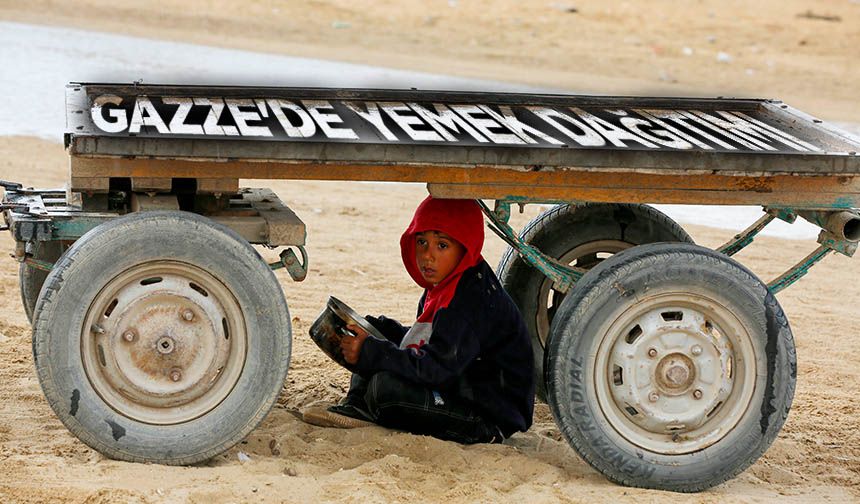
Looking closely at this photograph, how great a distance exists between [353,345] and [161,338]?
831mm

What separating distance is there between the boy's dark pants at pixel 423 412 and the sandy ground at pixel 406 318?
0.08 metres

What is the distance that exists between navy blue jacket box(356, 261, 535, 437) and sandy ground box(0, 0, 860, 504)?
0.21m

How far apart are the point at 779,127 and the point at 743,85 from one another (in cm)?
1514

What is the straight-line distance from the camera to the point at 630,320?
14.5ft

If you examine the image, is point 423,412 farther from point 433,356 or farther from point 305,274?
point 305,274

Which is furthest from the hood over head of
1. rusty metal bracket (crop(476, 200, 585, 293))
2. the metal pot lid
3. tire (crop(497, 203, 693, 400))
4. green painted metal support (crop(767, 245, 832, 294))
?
green painted metal support (crop(767, 245, 832, 294))

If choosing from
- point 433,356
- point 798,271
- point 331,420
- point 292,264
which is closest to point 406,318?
point 331,420

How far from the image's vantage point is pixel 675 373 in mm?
4418

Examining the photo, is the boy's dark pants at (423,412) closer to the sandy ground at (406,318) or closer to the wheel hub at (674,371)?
the sandy ground at (406,318)

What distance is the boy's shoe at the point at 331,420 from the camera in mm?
4926

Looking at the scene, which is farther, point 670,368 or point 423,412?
point 423,412

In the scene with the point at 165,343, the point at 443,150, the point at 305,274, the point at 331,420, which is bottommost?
the point at 331,420

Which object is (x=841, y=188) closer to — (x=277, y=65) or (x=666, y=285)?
(x=666, y=285)

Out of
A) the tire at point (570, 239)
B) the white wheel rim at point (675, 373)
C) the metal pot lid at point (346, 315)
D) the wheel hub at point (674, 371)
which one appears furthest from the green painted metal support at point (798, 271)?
the metal pot lid at point (346, 315)
